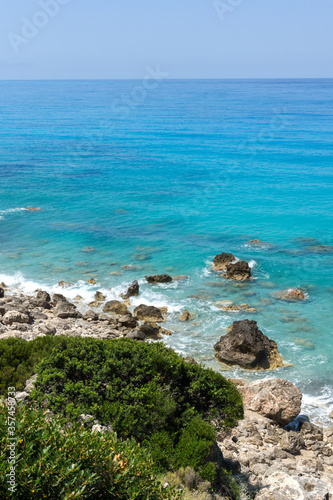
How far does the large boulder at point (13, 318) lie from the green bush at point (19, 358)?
6939 millimetres

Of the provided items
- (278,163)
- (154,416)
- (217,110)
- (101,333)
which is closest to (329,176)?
(278,163)

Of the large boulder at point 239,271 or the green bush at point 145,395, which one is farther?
the large boulder at point 239,271

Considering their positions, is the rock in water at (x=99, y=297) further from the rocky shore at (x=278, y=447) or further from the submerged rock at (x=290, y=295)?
the rocky shore at (x=278, y=447)

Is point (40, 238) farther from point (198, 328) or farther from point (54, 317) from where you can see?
point (198, 328)

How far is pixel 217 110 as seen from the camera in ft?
422

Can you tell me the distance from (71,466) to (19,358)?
8.52 metres

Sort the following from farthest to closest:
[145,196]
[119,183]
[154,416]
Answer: [119,183] → [145,196] → [154,416]

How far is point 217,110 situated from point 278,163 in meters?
64.4

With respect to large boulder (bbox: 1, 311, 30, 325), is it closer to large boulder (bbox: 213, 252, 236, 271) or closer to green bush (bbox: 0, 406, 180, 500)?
green bush (bbox: 0, 406, 180, 500)

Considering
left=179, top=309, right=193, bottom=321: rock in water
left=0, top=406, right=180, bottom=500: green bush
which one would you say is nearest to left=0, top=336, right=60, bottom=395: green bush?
left=0, top=406, right=180, bottom=500: green bush

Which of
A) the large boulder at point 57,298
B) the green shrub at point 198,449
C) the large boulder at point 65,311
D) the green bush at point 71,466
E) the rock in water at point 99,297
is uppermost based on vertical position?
the green bush at point 71,466

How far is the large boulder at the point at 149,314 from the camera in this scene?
2651 cm

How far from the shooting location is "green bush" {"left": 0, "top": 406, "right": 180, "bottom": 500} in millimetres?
7824

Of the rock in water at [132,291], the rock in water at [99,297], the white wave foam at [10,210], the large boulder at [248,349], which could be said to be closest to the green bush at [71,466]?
the large boulder at [248,349]
